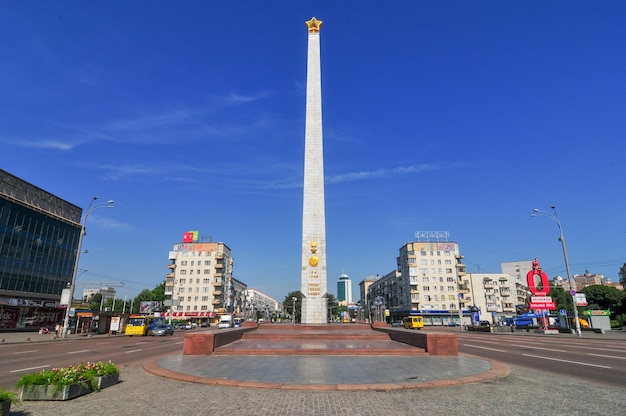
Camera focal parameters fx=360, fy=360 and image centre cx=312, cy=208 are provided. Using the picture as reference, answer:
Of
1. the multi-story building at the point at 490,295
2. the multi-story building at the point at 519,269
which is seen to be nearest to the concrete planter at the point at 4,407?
the multi-story building at the point at 490,295

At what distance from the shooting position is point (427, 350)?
1430 cm

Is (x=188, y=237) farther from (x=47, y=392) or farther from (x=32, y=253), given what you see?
(x=47, y=392)

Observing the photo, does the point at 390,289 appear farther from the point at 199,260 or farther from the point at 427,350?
the point at 427,350

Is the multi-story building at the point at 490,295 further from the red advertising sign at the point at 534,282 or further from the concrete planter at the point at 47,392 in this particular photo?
the concrete planter at the point at 47,392

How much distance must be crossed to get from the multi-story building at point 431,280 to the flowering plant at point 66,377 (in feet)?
273

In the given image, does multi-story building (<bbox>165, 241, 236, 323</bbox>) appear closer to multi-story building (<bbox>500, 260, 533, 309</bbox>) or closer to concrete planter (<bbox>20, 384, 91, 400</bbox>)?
concrete planter (<bbox>20, 384, 91, 400</bbox>)

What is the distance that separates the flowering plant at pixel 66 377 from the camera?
743 cm

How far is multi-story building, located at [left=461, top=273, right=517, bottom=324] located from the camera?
93.9m

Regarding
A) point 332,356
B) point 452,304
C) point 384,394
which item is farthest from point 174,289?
point 384,394

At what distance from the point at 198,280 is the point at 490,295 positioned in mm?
76276

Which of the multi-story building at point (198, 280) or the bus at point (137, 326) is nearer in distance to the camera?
the bus at point (137, 326)

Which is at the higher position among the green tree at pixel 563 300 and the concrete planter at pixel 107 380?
the green tree at pixel 563 300

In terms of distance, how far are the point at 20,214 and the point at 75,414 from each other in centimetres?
5405

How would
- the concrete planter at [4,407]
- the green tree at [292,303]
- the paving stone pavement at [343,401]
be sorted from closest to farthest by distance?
the concrete planter at [4,407] → the paving stone pavement at [343,401] → the green tree at [292,303]
